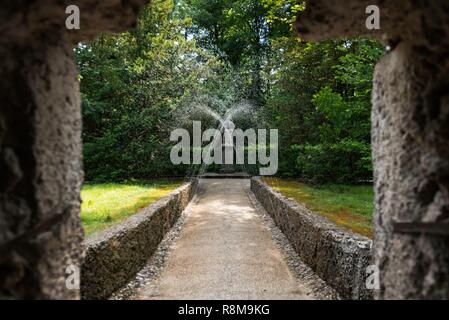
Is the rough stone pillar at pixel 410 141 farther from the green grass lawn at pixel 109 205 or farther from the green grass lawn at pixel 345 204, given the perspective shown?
the green grass lawn at pixel 109 205

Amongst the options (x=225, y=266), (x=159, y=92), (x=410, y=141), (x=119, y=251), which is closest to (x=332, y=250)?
(x=225, y=266)

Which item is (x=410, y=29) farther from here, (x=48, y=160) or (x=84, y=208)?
(x=84, y=208)

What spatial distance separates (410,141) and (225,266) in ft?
14.7

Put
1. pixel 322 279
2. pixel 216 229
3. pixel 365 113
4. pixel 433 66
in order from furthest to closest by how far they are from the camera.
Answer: pixel 365 113
pixel 216 229
pixel 322 279
pixel 433 66

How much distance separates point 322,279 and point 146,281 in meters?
2.82

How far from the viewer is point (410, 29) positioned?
2264 mm

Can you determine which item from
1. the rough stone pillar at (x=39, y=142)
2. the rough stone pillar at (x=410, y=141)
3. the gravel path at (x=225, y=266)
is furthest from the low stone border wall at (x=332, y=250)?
the rough stone pillar at (x=39, y=142)

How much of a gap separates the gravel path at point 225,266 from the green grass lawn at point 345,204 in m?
1.13

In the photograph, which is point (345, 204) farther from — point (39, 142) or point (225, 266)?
point (39, 142)

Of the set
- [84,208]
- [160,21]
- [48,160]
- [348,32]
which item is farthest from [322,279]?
[160,21]

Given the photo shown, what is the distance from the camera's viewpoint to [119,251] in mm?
5023

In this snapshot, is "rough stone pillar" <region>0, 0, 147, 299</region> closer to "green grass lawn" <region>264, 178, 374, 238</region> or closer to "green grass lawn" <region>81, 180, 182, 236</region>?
"green grass lawn" <region>81, 180, 182, 236</region>

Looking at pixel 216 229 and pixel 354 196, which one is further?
pixel 354 196

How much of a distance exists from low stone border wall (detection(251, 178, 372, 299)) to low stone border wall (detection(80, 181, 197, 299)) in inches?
116
